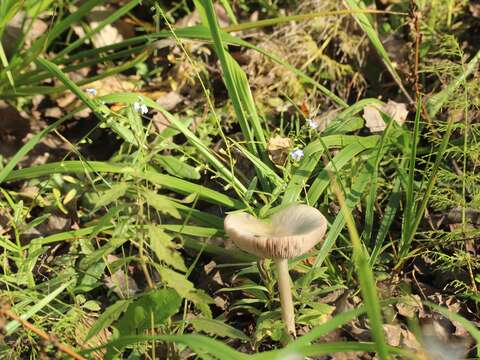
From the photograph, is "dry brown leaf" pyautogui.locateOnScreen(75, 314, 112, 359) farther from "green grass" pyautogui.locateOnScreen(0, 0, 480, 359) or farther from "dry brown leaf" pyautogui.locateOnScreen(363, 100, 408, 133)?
"dry brown leaf" pyautogui.locateOnScreen(363, 100, 408, 133)

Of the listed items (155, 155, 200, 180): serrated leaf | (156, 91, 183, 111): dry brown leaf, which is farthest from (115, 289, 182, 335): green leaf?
(156, 91, 183, 111): dry brown leaf

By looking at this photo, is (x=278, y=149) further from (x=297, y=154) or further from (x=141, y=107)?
(x=141, y=107)

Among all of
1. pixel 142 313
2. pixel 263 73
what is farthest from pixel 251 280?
pixel 263 73

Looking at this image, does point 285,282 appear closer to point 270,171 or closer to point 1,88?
point 270,171

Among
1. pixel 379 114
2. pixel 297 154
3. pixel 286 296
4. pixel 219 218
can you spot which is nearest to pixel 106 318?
pixel 286 296

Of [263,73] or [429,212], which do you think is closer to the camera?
[429,212]
